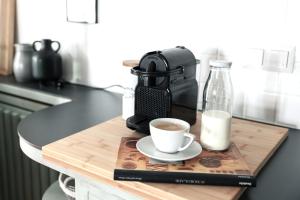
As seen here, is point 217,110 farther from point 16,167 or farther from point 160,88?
point 16,167

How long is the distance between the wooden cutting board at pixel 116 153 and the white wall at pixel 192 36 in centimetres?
14

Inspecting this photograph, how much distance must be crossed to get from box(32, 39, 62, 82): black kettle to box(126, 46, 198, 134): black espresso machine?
33.8 inches

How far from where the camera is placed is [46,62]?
6.00 ft

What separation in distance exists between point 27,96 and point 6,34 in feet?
1.65

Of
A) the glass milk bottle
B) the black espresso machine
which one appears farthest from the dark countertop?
the black espresso machine

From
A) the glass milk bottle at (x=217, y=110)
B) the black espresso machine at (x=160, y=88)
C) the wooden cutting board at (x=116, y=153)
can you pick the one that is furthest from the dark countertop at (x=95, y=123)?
the black espresso machine at (x=160, y=88)

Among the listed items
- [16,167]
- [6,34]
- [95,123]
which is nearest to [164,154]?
[95,123]

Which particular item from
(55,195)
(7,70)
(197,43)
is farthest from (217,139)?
(7,70)

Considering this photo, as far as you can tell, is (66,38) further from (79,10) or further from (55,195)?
(55,195)

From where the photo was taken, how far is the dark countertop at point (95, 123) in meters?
0.90

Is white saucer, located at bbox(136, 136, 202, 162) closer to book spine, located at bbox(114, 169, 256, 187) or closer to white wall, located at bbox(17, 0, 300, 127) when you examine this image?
book spine, located at bbox(114, 169, 256, 187)

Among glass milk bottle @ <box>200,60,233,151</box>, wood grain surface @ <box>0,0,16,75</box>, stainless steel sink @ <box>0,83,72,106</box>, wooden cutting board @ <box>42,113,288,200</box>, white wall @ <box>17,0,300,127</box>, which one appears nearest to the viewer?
wooden cutting board @ <box>42,113,288,200</box>

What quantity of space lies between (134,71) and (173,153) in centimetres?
30

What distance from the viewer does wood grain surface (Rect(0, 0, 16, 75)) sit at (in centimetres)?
204
